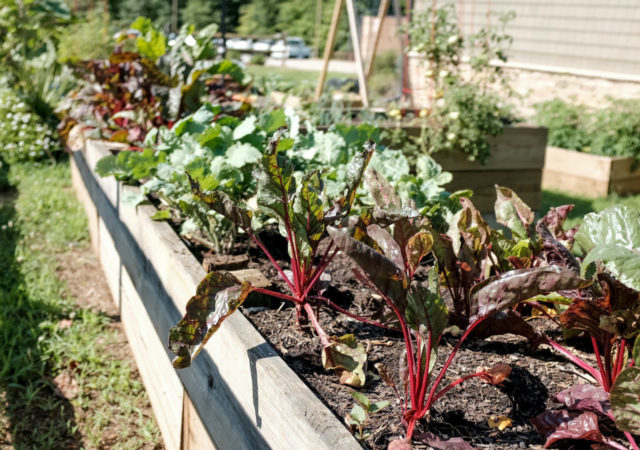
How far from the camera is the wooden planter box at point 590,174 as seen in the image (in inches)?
245

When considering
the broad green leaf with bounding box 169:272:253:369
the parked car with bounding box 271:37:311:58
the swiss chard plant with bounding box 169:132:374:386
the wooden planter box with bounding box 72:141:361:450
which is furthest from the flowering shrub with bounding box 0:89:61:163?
the parked car with bounding box 271:37:311:58

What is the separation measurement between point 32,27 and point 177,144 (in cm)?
584

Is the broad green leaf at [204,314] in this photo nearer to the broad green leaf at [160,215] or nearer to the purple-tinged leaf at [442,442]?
the purple-tinged leaf at [442,442]

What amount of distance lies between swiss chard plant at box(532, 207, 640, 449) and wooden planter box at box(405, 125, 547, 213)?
2922mm

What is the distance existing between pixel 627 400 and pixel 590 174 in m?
5.74

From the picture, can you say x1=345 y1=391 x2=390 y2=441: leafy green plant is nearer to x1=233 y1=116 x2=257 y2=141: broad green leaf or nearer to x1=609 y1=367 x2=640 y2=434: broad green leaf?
x1=609 y1=367 x2=640 y2=434: broad green leaf

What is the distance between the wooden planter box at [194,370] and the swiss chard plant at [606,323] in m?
0.48

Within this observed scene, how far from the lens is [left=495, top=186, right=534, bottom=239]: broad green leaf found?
1933mm

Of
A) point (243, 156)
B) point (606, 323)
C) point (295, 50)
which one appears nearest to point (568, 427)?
point (606, 323)

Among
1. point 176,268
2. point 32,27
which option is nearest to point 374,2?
point 32,27

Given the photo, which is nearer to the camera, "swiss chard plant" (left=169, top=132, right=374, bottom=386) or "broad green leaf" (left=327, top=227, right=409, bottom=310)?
"broad green leaf" (left=327, top=227, right=409, bottom=310)

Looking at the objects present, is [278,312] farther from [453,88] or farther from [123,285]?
[453,88]

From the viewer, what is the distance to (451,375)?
150 cm

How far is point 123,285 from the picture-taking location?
3113mm
